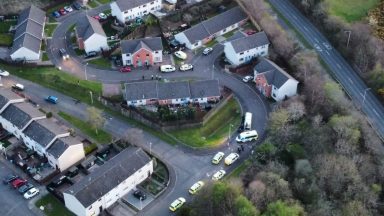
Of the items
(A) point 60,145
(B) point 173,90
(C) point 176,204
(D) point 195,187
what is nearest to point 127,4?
(B) point 173,90

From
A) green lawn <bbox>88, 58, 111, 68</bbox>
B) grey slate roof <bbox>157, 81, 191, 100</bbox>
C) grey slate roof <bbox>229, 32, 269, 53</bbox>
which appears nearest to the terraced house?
green lawn <bbox>88, 58, 111, 68</bbox>

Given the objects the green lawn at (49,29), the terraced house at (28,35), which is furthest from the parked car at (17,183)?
the green lawn at (49,29)

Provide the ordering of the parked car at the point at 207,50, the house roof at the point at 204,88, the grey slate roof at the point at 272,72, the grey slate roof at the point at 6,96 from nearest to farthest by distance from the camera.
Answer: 1. the grey slate roof at the point at 6,96
2. the house roof at the point at 204,88
3. the grey slate roof at the point at 272,72
4. the parked car at the point at 207,50

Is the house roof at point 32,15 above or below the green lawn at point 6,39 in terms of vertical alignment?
above

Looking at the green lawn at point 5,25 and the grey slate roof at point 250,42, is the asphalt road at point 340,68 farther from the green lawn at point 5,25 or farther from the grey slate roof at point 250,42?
the green lawn at point 5,25

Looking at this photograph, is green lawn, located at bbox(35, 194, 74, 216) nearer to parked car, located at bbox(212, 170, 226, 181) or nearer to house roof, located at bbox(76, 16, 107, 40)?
parked car, located at bbox(212, 170, 226, 181)

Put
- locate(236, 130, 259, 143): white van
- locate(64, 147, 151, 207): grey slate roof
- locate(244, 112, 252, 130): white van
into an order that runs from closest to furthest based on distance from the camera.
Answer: locate(64, 147, 151, 207): grey slate roof, locate(236, 130, 259, 143): white van, locate(244, 112, 252, 130): white van

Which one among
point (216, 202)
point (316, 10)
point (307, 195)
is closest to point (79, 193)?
point (216, 202)
